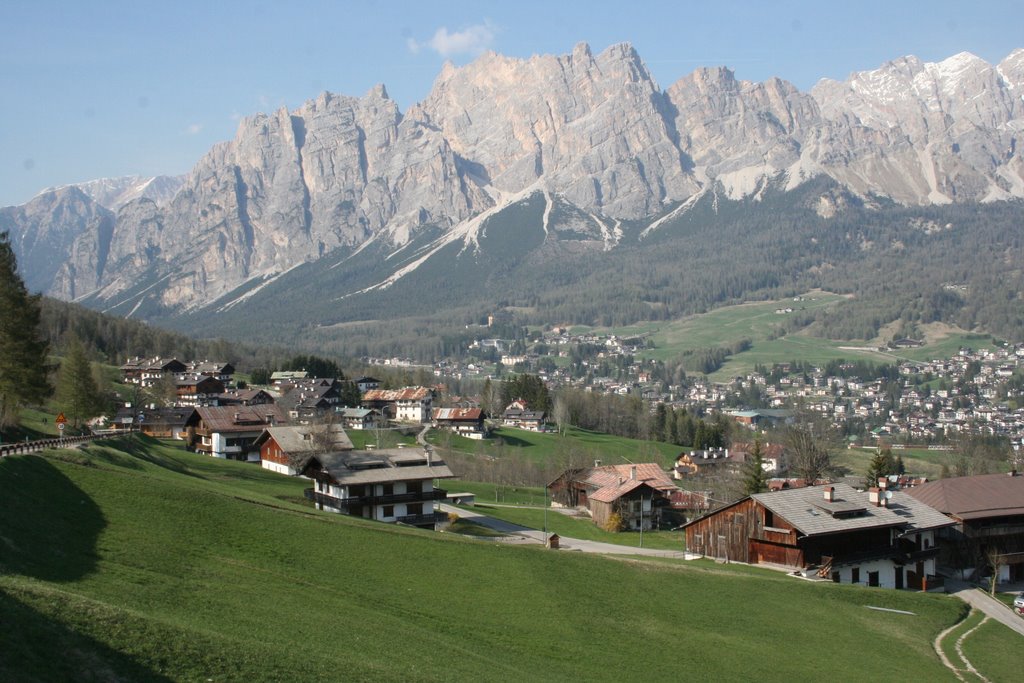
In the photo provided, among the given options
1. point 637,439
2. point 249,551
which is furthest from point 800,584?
point 637,439

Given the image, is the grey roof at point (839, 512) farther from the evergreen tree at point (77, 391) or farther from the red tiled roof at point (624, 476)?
the evergreen tree at point (77, 391)

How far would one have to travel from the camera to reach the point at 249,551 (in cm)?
3928

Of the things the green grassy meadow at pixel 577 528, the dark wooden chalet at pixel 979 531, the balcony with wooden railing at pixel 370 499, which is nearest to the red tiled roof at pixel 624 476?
the green grassy meadow at pixel 577 528

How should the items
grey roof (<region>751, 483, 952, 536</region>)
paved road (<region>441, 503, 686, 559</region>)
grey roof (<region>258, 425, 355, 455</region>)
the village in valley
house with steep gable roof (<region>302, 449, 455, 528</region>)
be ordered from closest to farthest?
grey roof (<region>751, 483, 952, 536</region>) → the village in valley → paved road (<region>441, 503, 686, 559</region>) → house with steep gable roof (<region>302, 449, 455, 528</region>) → grey roof (<region>258, 425, 355, 455</region>)

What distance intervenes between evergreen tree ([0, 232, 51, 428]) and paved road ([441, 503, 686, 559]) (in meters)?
33.4

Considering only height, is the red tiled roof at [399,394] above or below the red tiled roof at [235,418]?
above

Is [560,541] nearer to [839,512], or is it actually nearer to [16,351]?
[839,512]

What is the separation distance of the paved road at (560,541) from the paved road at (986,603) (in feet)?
60.2

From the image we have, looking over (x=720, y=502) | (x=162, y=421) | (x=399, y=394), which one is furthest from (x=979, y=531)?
(x=399, y=394)

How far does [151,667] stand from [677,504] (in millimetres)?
73640

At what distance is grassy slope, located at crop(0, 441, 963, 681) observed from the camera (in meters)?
23.5

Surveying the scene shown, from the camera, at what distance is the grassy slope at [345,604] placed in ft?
77.1

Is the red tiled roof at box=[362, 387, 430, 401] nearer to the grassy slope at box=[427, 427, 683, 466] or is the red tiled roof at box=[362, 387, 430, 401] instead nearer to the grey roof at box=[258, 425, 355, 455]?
the grassy slope at box=[427, 427, 683, 466]

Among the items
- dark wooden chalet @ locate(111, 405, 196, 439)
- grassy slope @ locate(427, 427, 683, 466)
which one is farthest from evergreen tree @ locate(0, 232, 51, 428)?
grassy slope @ locate(427, 427, 683, 466)
